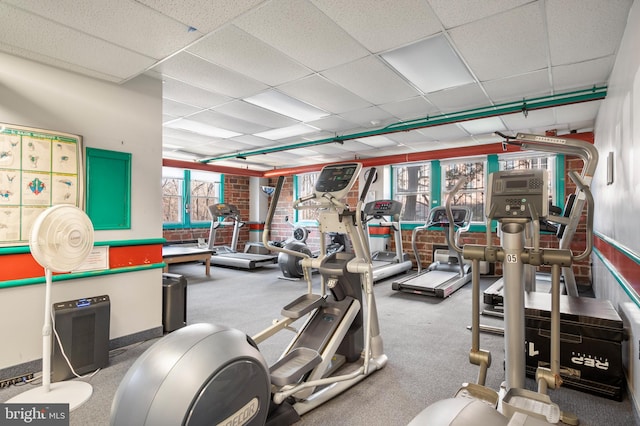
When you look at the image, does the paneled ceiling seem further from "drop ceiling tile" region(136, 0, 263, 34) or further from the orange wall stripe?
the orange wall stripe

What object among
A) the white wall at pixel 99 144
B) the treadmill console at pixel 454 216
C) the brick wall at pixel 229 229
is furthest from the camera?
the brick wall at pixel 229 229

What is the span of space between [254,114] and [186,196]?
4511 millimetres

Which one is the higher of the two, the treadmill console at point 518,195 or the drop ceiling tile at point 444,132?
the drop ceiling tile at point 444,132

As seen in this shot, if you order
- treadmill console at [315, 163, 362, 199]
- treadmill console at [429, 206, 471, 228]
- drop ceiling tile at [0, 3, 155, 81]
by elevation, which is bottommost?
treadmill console at [429, 206, 471, 228]

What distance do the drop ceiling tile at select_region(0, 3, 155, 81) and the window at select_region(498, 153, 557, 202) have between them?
20.0 feet

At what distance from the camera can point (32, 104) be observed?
8.44 feet

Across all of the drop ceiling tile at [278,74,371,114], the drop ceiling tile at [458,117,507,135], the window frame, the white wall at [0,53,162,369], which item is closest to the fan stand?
the white wall at [0,53,162,369]

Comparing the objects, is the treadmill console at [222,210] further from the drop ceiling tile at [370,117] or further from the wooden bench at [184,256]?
the drop ceiling tile at [370,117]

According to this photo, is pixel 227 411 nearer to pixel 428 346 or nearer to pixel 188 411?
pixel 188 411

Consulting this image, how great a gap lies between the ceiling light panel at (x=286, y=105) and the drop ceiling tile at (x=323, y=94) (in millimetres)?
138

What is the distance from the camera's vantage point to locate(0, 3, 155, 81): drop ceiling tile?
217 centimetres

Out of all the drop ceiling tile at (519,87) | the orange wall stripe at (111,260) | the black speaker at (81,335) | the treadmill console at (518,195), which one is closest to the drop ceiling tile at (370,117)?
the drop ceiling tile at (519,87)

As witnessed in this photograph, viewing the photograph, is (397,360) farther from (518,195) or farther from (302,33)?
(302,33)

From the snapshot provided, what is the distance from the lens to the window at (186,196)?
814cm
